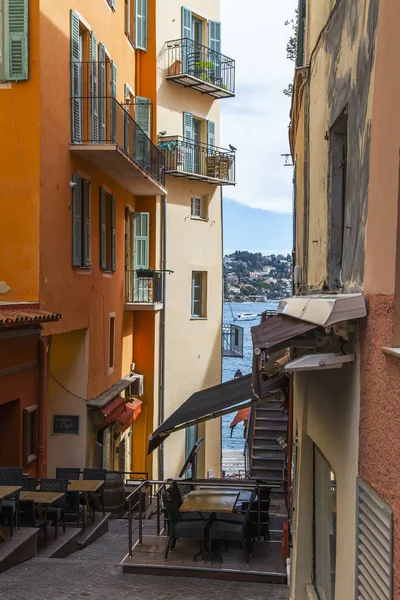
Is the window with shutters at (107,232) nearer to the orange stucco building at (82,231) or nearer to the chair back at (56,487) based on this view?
the orange stucco building at (82,231)

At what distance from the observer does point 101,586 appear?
1032cm

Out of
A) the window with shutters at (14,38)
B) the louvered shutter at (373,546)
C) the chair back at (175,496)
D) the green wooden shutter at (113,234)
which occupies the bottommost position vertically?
the chair back at (175,496)

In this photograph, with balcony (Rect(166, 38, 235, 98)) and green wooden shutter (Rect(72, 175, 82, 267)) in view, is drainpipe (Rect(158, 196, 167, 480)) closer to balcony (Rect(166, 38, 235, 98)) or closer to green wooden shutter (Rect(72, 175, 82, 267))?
balcony (Rect(166, 38, 235, 98))

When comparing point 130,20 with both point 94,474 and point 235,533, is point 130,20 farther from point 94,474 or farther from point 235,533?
point 235,533

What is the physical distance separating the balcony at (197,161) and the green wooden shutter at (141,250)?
6.65 ft

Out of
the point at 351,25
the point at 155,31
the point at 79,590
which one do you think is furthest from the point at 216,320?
the point at 351,25

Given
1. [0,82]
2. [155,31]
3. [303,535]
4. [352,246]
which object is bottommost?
[303,535]

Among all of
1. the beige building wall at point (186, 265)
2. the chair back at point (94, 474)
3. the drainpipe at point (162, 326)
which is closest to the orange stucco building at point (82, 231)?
the drainpipe at point (162, 326)

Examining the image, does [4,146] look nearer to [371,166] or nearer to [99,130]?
[99,130]

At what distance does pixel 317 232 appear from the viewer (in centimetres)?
885

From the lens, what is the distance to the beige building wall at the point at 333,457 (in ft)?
17.8

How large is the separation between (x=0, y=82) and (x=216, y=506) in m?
8.48

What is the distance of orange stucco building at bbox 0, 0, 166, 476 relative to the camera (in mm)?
15180

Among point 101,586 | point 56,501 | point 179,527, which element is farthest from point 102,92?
point 101,586
